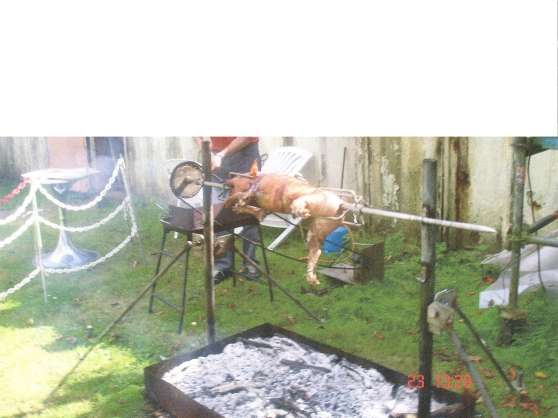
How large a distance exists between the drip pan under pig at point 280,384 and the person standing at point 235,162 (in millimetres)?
1638

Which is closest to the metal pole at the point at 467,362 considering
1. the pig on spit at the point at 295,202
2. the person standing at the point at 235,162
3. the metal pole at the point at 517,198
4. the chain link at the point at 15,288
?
the pig on spit at the point at 295,202

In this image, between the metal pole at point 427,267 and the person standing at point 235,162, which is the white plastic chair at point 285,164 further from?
the metal pole at point 427,267

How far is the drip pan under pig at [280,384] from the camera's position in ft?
11.3

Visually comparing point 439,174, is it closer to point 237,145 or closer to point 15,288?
point 237,145

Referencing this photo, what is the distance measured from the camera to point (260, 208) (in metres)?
3.55

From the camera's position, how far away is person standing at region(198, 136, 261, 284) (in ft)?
18.7

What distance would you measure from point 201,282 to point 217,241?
52.3 inches

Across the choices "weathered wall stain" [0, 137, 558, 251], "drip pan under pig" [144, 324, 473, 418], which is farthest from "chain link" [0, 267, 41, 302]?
"weathered wall stain" [0, 137, 558, 251]

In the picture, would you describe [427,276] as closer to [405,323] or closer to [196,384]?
[196,384]

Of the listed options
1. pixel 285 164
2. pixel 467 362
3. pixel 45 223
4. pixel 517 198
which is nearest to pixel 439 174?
pixel 285 164

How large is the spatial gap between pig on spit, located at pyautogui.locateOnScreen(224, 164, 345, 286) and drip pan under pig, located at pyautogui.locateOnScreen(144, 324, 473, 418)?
947 millimetres

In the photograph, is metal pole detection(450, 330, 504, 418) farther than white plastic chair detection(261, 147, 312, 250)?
No

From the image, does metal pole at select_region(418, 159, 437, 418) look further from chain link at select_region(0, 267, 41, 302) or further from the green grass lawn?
chain link at select_region(0, 267, 41, 302)

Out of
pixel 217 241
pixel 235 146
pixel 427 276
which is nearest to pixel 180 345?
pixel 217 241
